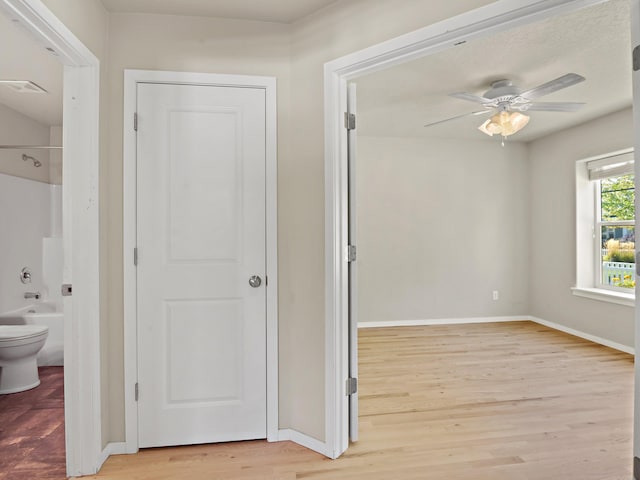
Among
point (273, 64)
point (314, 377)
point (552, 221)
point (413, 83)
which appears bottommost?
point (314, 377)

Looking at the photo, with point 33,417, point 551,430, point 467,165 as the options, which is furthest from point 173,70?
point 467,165

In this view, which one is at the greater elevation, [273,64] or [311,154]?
[273,64]

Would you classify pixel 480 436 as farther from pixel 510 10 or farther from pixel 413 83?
pixel 413 83

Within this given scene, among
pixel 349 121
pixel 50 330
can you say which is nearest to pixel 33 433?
pixel 50 330

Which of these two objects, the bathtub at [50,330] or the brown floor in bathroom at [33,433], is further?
the bathtub at [50,330]

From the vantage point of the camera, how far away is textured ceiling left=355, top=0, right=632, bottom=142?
2.51 m

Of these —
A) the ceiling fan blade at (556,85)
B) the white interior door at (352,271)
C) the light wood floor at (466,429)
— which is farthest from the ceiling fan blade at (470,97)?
the light wood floor at (466,429)

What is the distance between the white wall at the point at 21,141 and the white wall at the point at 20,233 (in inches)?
3.5

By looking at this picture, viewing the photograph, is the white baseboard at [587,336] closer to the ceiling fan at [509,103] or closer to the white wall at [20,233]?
the ceiling fan at [509,103]

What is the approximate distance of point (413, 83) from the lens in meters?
3.32

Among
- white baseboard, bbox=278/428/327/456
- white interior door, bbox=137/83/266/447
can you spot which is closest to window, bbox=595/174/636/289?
white baseboard, bbox=278/428/327/456

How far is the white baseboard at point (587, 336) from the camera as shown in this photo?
3931mm

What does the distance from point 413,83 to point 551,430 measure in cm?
282

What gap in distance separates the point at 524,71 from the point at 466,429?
2.81 m
